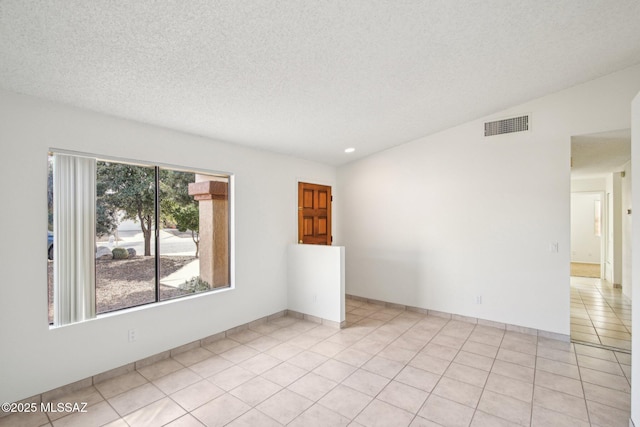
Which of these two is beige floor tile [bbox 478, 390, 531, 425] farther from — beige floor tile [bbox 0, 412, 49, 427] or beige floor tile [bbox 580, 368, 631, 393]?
beige floor tile [bbox 0, 412, 49, 427]

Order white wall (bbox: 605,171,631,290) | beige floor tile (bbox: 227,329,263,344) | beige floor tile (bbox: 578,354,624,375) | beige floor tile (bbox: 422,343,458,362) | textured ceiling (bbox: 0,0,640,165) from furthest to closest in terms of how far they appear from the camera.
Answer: white wall (bbox: 605,171,631,290) < beige floor tile (bbox: 227,329,263,344) < beige floor tile (bbox: 422,343,458,362) < beige floor tile (bbox: 578,354,624,375) < textured ceiling (bbox: 0,0,640,165)

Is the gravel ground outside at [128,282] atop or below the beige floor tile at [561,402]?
atop

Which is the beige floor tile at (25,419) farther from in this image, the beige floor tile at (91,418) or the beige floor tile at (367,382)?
the beige floor tile at (367,382)

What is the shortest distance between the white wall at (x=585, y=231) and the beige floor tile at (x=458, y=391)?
396 inches

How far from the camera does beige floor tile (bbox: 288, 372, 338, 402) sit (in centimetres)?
265

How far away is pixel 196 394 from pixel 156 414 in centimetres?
34

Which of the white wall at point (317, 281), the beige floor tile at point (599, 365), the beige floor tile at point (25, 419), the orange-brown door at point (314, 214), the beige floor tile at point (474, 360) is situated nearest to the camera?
the beige floor tile at point (25, 419)

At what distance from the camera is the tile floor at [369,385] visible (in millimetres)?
2334

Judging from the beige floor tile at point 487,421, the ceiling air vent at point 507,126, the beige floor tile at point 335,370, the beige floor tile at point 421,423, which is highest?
the ceiling air vent at point 507,126

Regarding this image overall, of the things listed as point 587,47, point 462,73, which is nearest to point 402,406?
point 462,73

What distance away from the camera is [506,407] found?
2.46m

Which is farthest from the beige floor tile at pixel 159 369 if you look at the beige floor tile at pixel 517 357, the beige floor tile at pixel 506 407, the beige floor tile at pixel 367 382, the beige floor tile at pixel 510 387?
the beige floor tile at pixel 517 357

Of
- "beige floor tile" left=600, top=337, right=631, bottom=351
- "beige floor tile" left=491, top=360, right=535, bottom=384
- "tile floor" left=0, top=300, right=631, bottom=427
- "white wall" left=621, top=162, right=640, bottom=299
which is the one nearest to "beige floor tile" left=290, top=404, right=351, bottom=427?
"tile floor" left=0, top=300, right=631, bottom=427

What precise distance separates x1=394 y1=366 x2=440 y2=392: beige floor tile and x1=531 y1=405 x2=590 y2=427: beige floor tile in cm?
77
